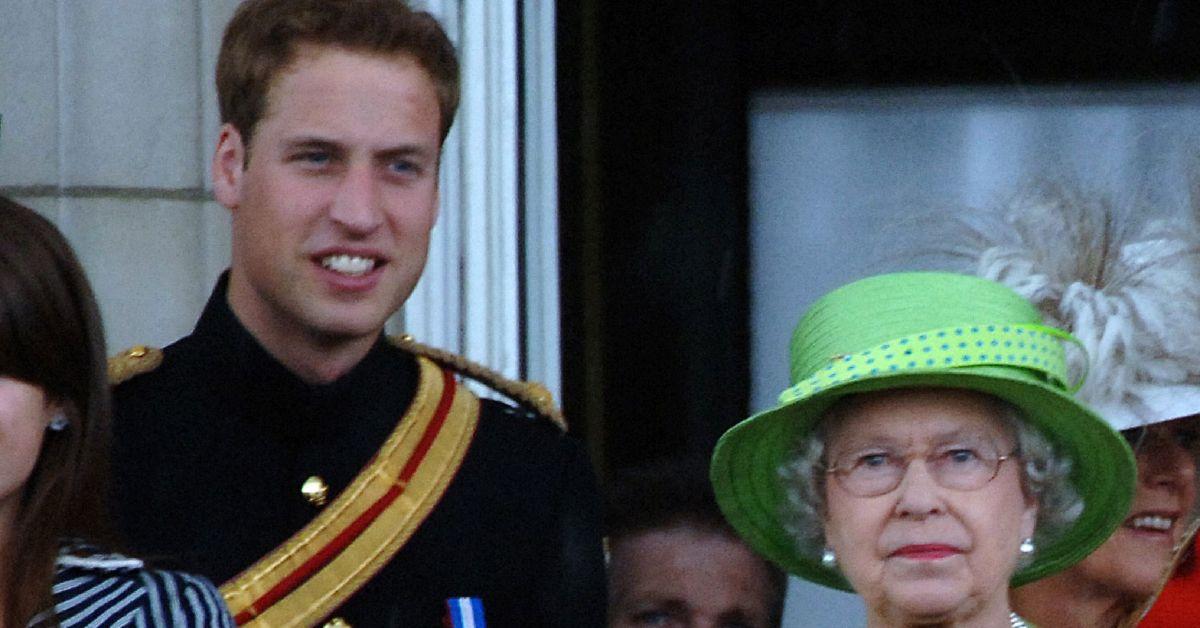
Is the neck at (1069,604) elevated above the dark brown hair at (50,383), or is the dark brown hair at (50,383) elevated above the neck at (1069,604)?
the dark brown hair at (50,383)

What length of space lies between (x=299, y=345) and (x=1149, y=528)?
132cm

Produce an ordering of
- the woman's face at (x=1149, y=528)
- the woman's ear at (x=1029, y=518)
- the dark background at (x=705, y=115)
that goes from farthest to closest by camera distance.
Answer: the dark background at (x=705, y=115) → the woman's face at (x=1149, y=528) → the woman's ear at (x=1029, y=518)

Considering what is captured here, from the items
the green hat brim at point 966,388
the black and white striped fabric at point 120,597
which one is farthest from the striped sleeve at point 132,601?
the green hat brim at point 966,388

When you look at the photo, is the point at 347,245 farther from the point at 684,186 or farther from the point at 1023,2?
the point at 1023,2

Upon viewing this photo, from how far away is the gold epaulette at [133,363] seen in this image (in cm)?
318

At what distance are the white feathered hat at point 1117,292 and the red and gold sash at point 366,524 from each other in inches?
32.9

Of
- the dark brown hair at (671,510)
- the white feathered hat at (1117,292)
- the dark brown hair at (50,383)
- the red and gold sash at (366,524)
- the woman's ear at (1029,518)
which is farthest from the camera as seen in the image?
the dark brown hair at (671,510)

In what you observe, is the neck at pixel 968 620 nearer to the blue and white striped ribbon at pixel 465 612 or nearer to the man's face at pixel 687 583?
the blue and white striped ribbon at pixel 465 612

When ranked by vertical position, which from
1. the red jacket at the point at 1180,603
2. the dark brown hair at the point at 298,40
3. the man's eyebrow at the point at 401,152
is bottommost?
the red jacket at the point at 1180,603

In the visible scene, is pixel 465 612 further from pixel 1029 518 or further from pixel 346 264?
pixel 1029 518

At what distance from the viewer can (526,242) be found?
4.43m

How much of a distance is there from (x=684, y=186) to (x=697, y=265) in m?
0.16

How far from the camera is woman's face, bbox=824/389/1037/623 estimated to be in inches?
113

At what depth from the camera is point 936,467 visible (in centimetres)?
292
